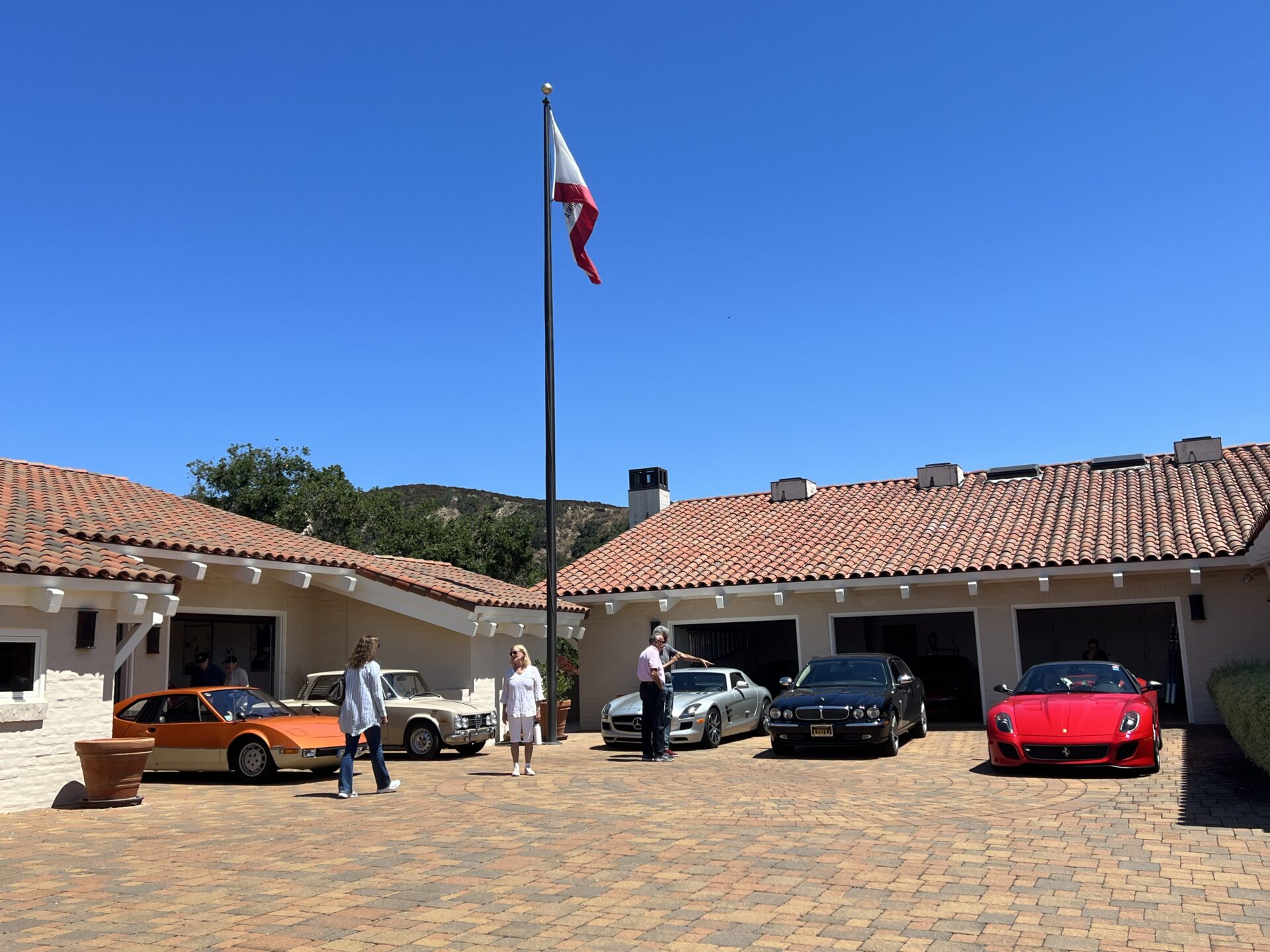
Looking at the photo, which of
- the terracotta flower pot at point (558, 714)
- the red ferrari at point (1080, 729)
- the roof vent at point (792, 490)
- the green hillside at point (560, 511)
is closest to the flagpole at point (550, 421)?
the terracotta flower pot at point (558, 714)

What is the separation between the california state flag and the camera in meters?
17.2

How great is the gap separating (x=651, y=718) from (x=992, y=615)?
767 centimetres

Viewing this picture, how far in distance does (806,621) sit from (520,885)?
44.9ft

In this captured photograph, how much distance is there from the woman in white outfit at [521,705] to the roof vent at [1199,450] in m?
16.4

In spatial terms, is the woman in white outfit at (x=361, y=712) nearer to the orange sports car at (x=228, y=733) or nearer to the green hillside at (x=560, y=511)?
the orange sports car at (x=228, y=733)

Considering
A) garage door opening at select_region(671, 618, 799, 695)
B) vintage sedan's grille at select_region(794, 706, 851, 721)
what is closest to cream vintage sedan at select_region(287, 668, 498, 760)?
vintage sedan's grille at select_region(794, 706, 851, 721)

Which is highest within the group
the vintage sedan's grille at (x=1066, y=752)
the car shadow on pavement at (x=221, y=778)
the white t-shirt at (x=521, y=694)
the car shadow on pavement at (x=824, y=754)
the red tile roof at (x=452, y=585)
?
the red tile roof at (x=452, y=585)

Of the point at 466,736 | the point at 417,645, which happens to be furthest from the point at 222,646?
the point at 466,736

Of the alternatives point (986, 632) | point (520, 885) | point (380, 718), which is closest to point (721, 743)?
point (986, 632)

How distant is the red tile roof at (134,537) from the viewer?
11391 mm

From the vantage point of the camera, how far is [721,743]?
16359 millimetres

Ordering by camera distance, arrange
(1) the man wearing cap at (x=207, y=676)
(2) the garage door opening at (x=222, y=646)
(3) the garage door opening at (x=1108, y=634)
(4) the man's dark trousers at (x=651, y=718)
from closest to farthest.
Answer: (4) the man's dark trousers at (x=651, y=718), (1) the man wearing cap at (x=207, y=676), (2) the garage door opening at (x=222, y=646), (3) the garage door opening at (x=1108, y=634)

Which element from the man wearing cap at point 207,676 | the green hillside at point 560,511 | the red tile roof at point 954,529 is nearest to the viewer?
the man wearing cap at point 207,676

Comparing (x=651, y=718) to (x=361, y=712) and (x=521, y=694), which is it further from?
(x=361, y=712)
